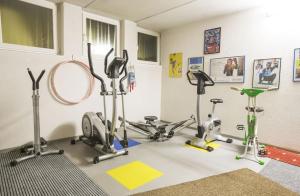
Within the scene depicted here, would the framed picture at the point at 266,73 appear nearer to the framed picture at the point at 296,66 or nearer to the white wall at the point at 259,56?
the white wall at the point at 259,56

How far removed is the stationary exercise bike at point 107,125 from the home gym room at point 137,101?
2 centimetres

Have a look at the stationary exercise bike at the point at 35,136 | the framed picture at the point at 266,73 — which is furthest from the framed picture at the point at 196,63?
the stationary exercise bike at the point at 35,136

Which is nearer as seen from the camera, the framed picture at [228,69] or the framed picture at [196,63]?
the framed picture at [228,69]

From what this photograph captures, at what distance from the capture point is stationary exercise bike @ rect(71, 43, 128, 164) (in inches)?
108

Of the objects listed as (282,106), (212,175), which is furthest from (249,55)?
(212,175)

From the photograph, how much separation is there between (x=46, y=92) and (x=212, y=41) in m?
3.59

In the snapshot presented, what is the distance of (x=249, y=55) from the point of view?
374cm

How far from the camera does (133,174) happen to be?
2.39 m

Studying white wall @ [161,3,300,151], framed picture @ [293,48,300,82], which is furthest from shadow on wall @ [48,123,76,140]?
framed picture @ [293,48,300,82]

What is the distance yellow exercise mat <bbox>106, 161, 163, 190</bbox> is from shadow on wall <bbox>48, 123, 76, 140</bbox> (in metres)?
1.73

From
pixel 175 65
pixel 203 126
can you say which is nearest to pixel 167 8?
pixel 175 65

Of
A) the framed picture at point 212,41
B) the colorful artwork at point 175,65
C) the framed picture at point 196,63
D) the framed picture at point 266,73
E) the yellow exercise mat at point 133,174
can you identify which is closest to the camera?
the yellow exercise mat at point 133,174

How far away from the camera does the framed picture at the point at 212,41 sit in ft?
13.7

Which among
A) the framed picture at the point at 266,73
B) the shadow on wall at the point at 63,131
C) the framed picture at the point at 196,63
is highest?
the framed picture at the point at 196,63
